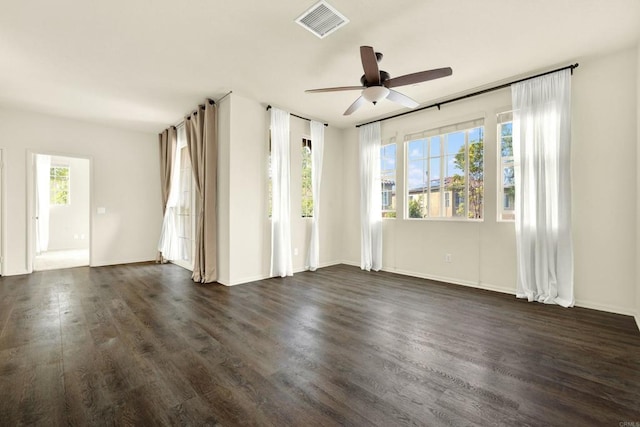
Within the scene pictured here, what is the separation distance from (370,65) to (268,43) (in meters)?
1.14

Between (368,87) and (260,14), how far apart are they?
1.26m

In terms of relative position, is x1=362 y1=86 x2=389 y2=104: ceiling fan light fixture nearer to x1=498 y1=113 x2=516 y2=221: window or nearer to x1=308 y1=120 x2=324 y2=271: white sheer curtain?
x1=498 y1=113 x2=516 y2=221: window

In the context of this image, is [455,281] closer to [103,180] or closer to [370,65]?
[370,65]

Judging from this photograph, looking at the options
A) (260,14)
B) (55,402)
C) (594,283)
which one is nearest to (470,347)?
(594,283)

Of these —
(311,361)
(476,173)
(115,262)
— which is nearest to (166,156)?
(115,262)

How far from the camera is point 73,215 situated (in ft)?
28.8

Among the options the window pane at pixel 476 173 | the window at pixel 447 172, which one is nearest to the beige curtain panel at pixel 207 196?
the window at pixel 447 172

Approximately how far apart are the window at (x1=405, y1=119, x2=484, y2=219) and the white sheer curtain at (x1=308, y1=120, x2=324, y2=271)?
1.70 meters

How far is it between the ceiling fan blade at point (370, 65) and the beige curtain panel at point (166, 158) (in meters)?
4.84

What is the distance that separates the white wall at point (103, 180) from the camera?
5215 mm

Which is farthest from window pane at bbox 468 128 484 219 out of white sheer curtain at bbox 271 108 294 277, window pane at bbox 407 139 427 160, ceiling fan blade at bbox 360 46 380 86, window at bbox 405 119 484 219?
white sheer curtain at bbox 271 108 294 277

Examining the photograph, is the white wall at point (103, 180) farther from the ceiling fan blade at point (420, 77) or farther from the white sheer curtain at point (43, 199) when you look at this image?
the ceiling fan blade at point (420, 77)

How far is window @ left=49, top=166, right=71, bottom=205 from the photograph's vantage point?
855 centimetres

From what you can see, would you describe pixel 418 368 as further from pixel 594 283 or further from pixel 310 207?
pixel 310 207
